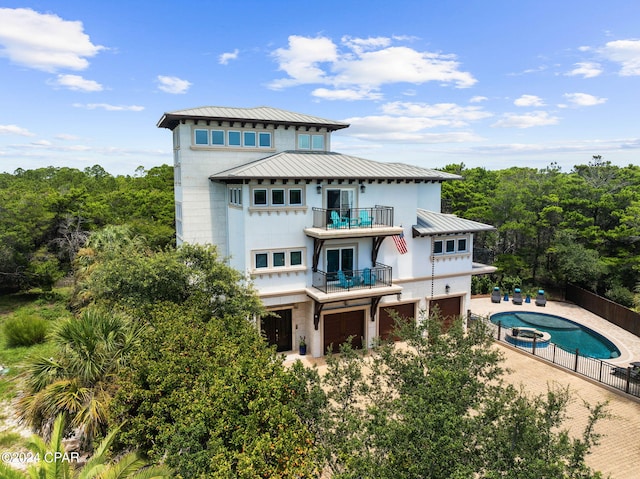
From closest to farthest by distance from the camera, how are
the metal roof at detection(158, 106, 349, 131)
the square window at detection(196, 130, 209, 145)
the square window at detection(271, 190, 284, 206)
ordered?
the square window at detection(271, 190, 284, 206) < the metal roof at detection(158, 106, 349, 131) < the square window at detection(196, 130, 209, 145)

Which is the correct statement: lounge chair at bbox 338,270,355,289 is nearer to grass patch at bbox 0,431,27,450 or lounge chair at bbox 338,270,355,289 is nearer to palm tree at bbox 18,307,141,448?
palm tree at bbox 18,307,141,448

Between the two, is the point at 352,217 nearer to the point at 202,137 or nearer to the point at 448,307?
the point at 448,307

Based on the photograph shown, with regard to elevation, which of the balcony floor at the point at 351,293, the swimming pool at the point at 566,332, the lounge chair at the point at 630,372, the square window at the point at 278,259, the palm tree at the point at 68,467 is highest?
the square window at the point at 278,259

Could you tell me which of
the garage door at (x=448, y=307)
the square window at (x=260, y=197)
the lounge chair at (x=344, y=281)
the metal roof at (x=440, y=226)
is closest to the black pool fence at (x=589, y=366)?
the garage door at (x=448, y=307)

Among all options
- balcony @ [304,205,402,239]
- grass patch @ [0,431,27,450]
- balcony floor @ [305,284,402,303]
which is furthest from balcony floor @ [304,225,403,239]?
grass patch @ [0,431,27,450]

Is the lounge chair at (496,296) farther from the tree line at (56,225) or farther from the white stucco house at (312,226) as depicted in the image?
the tree line at (56,225)

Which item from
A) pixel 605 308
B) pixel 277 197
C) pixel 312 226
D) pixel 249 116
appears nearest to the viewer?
pixel 277 197

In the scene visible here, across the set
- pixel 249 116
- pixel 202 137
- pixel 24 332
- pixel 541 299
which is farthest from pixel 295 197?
pixel 541 299
